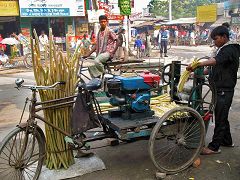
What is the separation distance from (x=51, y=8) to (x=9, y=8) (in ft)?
8.78

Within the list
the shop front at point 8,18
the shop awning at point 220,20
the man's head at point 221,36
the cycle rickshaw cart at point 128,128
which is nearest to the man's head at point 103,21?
the cycle rickshaw cart at point 128,128

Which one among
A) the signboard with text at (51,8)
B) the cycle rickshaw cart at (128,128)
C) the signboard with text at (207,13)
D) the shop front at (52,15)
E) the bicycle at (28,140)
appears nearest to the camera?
the bicycle at (28,140)

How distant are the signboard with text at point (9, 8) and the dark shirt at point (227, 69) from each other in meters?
18.2

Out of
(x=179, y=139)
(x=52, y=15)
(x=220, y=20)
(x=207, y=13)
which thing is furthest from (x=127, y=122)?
(x=207, y=13)

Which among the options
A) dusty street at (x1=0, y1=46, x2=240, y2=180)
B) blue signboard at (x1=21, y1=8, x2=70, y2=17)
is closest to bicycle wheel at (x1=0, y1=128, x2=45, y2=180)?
dusty street at (x1=0, y1=46, x2=240, y2=180)

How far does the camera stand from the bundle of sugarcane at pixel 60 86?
3525 mm

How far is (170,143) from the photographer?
408cm

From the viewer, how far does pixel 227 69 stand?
4.13 meters

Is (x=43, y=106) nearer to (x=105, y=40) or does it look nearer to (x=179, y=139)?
(x=179, y=139)

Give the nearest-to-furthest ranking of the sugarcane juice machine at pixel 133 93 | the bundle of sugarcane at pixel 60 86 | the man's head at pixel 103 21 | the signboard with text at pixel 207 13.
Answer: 1. the bundle of sugarcane at pixel 60 86
2. the sugarcane juice machine at pixel 133 93
3. the man's head at pixel 103 21
4. the signboard with text at pixel 207 13

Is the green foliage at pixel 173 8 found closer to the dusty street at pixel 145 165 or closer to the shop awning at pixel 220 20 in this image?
the shop awning at pixel 220 20

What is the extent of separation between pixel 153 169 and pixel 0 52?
13.7 meters

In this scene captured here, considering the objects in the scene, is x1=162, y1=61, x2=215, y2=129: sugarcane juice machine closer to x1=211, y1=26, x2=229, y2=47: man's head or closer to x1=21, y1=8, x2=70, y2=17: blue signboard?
x1=211, y1=26, x2=229, y2=47: man's head

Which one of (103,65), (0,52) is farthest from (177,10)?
(103,65)
